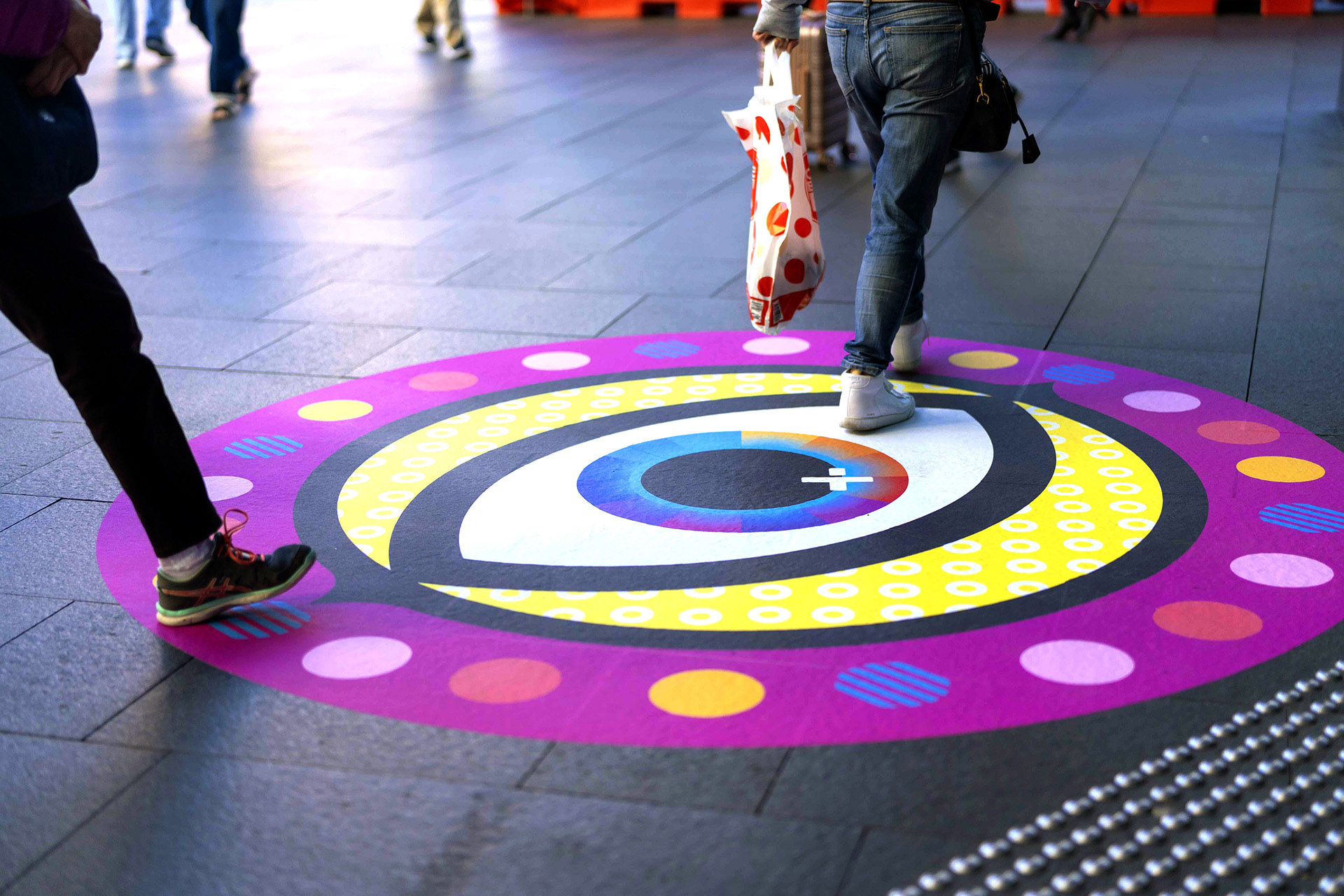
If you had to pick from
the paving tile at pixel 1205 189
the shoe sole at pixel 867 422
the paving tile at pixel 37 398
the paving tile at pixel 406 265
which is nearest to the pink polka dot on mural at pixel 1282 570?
the shoe sole at pixel 867 422

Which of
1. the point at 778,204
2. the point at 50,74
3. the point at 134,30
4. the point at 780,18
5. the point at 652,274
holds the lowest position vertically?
the point at 652,274

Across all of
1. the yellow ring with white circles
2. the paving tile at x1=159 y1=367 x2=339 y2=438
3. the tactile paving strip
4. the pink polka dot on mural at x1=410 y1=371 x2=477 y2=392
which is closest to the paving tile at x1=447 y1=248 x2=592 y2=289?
the pink polka dot on mural at x1=410 y1=371 x2=477 y2=392

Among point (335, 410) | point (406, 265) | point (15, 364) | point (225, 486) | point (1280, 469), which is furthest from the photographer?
point (406, 265)

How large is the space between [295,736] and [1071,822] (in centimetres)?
128

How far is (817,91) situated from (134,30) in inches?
303

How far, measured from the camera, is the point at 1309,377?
3.82 meters

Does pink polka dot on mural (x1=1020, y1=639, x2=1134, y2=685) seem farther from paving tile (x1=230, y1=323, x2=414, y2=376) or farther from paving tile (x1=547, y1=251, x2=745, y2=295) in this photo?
paving tile (x1=547, y1=251, x2=745, y2=295)

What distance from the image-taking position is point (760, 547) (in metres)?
2.88

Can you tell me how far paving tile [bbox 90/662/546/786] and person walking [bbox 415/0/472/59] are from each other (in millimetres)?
10154

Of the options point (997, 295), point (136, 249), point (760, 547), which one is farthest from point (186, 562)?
point (136, 249)

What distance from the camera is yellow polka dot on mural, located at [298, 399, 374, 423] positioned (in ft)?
12.4

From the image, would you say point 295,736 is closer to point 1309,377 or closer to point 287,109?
point 1309,377

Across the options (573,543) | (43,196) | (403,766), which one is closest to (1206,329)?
(573,543)

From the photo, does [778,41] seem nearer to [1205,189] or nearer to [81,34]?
[81,34]
